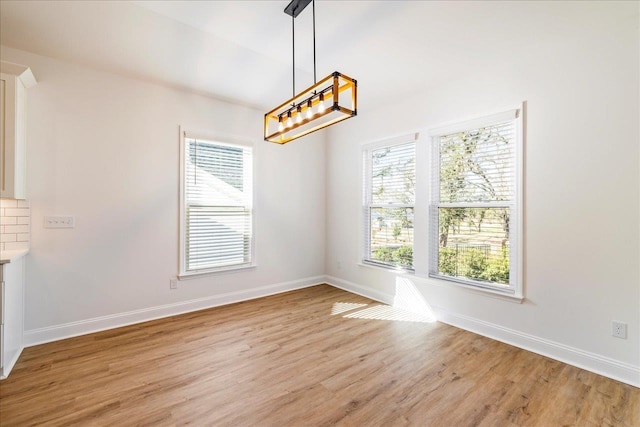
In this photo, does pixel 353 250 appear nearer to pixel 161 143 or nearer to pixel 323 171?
pixel 323 171

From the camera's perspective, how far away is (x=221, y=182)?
3.96 metres

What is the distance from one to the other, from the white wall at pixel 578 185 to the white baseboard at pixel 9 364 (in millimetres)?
4177

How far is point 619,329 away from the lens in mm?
2293

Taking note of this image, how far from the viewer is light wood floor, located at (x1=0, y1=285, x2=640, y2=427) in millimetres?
1852

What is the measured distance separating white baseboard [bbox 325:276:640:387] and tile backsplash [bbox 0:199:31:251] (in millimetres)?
4397

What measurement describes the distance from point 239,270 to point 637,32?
15.3ft

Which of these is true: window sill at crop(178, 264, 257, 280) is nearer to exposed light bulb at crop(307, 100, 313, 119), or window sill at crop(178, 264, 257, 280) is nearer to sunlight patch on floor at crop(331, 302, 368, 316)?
sunlight patch on floor at crop(331, 302, 368, 316)

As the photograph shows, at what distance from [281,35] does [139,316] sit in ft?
11.1

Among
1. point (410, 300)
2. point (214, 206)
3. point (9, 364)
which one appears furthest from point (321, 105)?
point (9, 364)

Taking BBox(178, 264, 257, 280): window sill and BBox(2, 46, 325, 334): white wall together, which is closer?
BBox(2, 46, 325, 334): white wall

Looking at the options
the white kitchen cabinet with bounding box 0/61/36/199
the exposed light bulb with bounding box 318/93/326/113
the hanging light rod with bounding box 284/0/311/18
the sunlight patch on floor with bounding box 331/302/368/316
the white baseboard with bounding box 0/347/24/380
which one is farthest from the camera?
the sunlight patch on floor with bounding box 331/302/368/316

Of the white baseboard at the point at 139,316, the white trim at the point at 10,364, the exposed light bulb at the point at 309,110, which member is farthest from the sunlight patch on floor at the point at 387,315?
the white trim at the point at 10,364

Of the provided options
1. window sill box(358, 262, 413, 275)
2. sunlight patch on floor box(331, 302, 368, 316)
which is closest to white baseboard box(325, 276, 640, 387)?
window sill box(358, 262, 413, 275)

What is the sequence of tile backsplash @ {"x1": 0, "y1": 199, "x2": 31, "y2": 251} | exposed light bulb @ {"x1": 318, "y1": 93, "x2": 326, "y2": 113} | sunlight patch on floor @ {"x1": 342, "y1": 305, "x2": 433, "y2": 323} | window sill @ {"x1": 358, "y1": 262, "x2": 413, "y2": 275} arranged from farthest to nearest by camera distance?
window sill @ {"x1": 358, "y1": 262, "x2": 413, "y2": 275} → sunlight patch on floor @ {"x1": 342, "y1": 305, "x2": 433, "y2": 323} → tile backsplash @ {"x1": 0, "y1": 199, "x2": 31, "y2": 251} → exposed light bulb @ {"x1": 318, "y1": 93, "x2": 326, "y2": 113}
